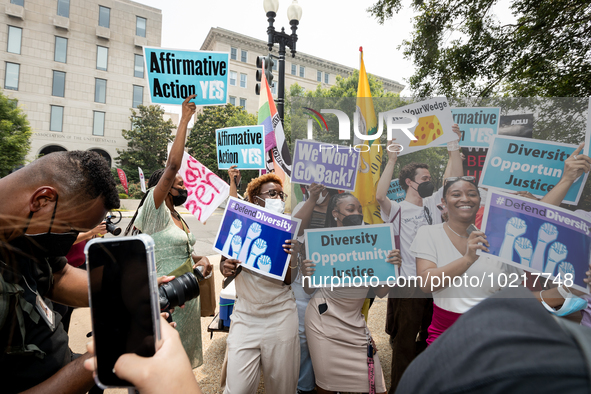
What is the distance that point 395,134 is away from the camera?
2.34 m

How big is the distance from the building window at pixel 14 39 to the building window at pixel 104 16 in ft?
21.1

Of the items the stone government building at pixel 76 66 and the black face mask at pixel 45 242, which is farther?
the stone government building at pixel 76 66

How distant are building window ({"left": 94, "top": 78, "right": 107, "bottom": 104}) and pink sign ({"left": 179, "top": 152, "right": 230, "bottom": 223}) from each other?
1231 inches

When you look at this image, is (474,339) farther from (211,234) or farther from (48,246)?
A: (211,234)

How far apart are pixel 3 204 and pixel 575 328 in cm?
162

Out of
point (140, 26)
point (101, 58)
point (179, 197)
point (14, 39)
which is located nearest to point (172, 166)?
point (179, 197)

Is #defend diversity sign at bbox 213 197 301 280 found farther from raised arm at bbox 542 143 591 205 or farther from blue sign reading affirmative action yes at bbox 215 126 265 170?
raised arm at bbox 542 143 591 205

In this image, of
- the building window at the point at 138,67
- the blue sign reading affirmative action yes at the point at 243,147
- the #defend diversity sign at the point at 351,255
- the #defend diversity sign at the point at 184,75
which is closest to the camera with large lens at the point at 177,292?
the #defend diversity sign at the point at 351,255

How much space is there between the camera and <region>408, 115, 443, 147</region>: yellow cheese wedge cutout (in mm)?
2270

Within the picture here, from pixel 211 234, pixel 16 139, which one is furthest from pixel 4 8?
pixel 211 234

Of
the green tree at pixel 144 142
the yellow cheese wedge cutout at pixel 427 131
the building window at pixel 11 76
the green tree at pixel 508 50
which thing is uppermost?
the building window at pixel 11 76

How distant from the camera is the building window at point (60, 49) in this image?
2706 cm

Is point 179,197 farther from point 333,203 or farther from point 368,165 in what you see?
point 368,165

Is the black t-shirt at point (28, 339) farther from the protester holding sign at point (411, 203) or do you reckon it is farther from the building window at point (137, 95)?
the building window at point (137, 95)
